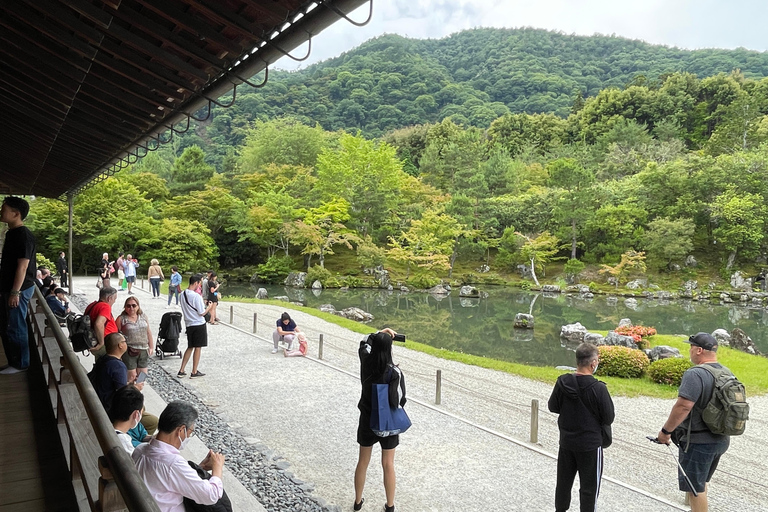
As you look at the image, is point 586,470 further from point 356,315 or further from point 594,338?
point 356,315

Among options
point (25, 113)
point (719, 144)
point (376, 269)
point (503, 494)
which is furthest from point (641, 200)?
point (25, 113)

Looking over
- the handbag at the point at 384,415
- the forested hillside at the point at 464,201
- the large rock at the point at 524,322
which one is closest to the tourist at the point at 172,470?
the handbag at the point at 384,415

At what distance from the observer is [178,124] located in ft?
12.3

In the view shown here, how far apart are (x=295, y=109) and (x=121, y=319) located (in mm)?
72492

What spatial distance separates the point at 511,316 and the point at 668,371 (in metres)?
10.8

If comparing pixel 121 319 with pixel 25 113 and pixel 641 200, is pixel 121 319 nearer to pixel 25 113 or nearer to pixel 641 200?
pixel 25 113

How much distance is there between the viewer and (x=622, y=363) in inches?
388

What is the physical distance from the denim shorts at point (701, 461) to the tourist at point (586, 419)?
69 cm

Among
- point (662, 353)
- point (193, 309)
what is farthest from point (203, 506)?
point (662, 353)

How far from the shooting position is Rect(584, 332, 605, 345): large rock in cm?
1305

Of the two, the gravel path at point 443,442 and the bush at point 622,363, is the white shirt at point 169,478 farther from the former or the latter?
the bush at point 622,363

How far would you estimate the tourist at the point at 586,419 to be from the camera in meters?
3.08

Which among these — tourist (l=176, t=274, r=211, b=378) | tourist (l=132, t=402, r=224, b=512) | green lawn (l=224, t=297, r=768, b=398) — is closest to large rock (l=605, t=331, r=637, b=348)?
green lawn (l=224, t=297, r=768, b=398)

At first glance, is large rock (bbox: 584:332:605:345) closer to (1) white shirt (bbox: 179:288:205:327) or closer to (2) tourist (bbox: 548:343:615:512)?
(1) white shirt (bbox: 179:288:205:327)
